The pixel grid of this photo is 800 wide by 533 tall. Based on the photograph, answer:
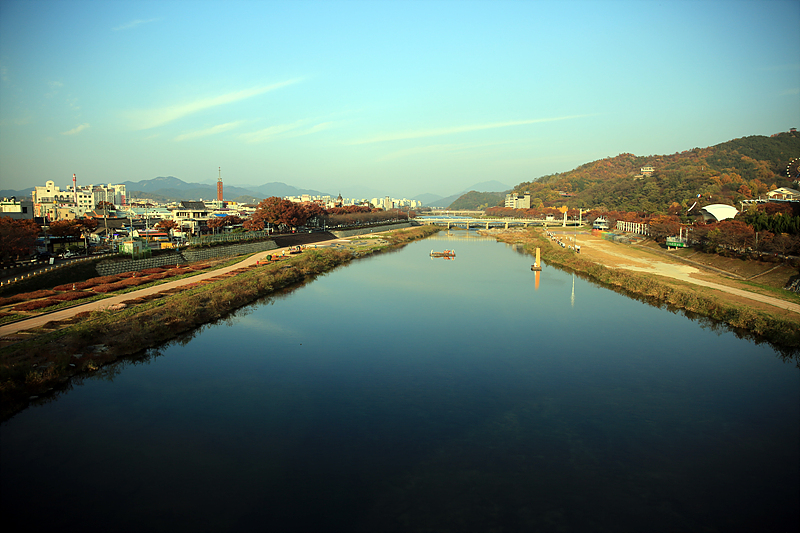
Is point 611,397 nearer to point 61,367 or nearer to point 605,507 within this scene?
point 605,507

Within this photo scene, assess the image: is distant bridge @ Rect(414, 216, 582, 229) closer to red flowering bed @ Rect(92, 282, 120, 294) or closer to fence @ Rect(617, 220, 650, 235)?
fence @ Rect(617, 220, 650, 235)

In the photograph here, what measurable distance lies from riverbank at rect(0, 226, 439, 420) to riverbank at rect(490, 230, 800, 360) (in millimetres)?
16545

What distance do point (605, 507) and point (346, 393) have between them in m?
5.26

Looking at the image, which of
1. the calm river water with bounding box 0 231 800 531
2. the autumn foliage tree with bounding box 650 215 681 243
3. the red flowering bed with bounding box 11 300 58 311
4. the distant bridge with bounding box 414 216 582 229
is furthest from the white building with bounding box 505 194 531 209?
the red flowering bed with bounding box 11 300 58 311

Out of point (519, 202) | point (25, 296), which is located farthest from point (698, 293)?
point (519, 202)

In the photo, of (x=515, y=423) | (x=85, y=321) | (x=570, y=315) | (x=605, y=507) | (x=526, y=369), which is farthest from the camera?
(x=570, y=315)

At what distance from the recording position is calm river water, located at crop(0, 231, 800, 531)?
20.0 ft

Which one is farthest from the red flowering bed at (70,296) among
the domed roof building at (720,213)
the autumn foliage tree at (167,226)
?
the domed roof building at (720,213)

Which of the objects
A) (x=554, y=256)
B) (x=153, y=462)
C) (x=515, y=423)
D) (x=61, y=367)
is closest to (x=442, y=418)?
(x=515, y=423)

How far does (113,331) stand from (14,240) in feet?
40.6

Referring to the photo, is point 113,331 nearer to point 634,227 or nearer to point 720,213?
point 720,213

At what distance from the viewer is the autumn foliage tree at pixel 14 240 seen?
20.0 m

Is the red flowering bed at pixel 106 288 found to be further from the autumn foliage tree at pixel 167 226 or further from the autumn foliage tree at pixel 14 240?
the autumn foliage tree at pixel 167 226

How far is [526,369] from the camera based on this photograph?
1137cm
